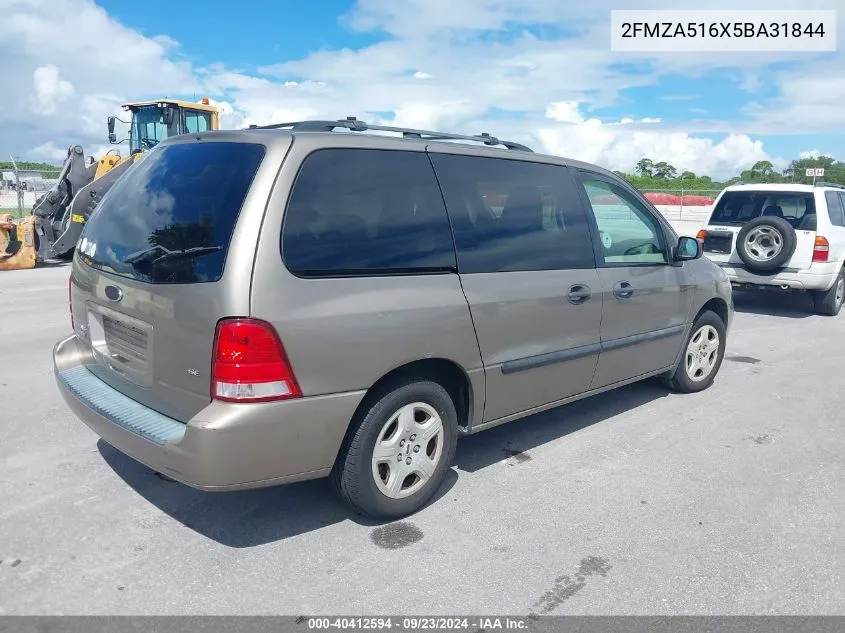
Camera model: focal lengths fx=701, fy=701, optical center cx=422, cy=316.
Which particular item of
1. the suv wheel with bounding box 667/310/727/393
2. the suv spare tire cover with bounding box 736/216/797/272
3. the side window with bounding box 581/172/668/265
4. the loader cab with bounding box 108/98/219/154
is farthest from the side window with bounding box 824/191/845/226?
the loader cab with bounding box 108/98/219/154

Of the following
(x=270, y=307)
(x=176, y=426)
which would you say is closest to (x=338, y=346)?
(x=270, y=307)

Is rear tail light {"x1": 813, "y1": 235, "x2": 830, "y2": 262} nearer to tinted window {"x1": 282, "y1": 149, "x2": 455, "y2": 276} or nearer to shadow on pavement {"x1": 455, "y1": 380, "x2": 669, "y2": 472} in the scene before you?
shadow on pavement {"x1": 455, "y1": 380, "x2": 669, "y2": 472}

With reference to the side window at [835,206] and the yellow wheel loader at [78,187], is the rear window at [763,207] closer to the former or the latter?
the side window at [835,206]

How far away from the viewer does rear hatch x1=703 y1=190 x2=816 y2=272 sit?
9172 millimetres

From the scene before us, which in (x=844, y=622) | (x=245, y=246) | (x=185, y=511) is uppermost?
(x=245, y=246)

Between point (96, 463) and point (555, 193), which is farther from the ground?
point (555, 193)

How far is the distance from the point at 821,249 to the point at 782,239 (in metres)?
0.71

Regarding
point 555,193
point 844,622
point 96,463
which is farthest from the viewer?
point 555,193

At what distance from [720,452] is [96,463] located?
3.79 m

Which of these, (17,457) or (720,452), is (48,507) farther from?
(720,452)

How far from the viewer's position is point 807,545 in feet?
10.9

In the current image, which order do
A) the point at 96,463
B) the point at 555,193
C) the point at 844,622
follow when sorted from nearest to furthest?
the point at 844,622
the point at 96,463
the point at 555,193

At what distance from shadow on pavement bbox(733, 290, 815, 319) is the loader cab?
11032 millimetres

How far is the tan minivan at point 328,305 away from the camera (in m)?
2.87
